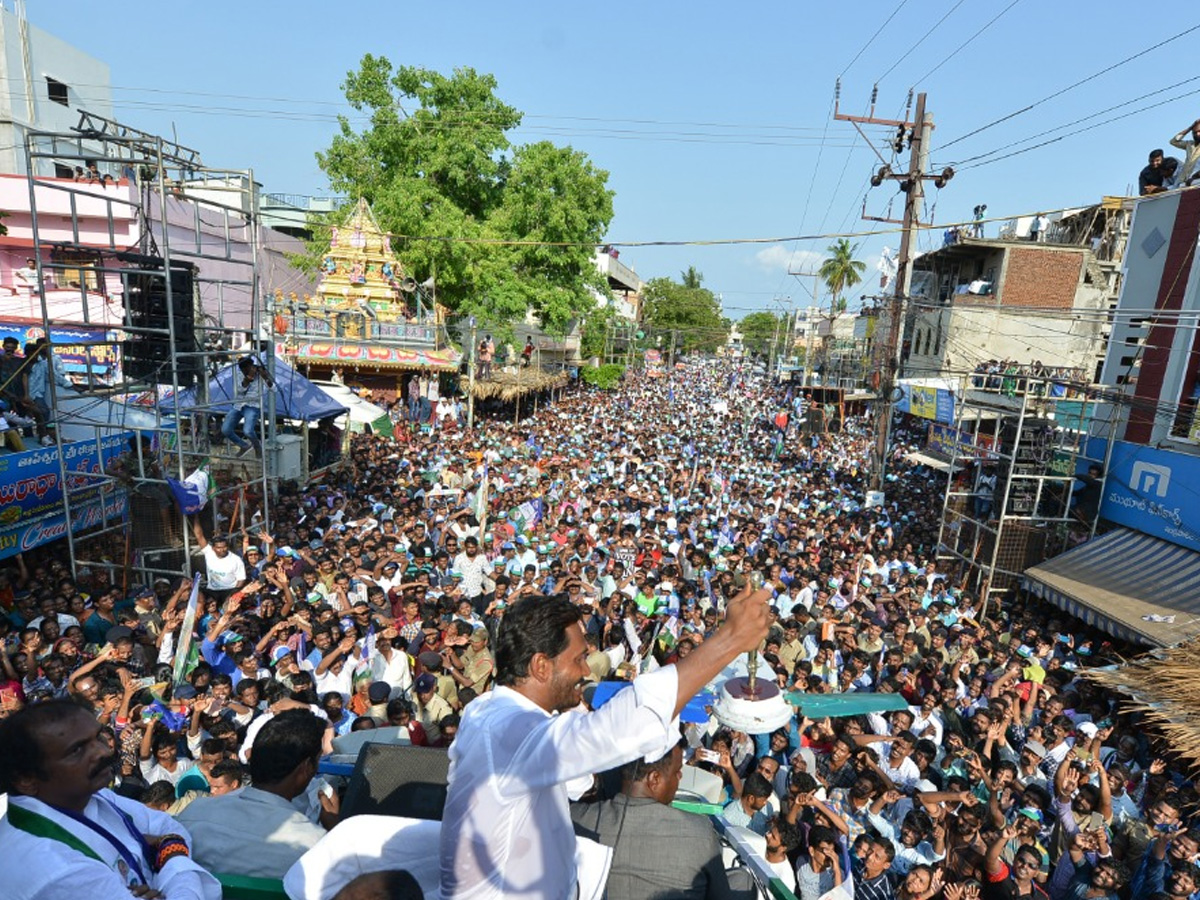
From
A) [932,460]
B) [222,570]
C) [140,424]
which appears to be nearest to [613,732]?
[222,570]

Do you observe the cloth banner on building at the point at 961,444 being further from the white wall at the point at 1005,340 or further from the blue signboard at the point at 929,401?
the white wall at the point at 1005,340

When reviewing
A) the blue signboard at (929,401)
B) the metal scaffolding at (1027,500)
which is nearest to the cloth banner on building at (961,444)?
the metal scaffolding at (1027,500)

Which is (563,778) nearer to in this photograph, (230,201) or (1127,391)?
(1127,391)

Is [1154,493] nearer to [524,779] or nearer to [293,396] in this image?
[524,779]

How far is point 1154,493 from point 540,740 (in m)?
10.6

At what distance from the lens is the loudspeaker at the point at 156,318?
25.6ft

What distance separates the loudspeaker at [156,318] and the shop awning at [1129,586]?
10.2 meters

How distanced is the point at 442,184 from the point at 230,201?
10945mm

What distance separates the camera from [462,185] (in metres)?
24.1

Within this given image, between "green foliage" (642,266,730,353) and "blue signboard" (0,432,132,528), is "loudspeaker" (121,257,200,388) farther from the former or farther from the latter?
"green foliage" (642,266,730,353)

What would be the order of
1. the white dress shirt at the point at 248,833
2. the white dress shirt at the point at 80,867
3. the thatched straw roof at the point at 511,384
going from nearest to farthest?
the white dress shirt at the point at 80,867 → the white dress shirt at the point at 248,833 → the thatched straw roof at the point at 511,384

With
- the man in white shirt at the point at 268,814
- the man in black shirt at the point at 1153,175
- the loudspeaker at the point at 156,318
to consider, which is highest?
the man in black shirt at the point at 1153,175

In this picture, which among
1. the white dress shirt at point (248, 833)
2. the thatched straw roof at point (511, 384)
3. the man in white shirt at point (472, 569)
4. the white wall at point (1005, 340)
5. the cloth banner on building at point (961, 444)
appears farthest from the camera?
the white wall at point (1005, 340)

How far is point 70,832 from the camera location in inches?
72.5
